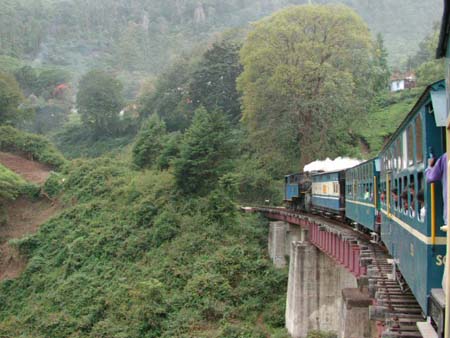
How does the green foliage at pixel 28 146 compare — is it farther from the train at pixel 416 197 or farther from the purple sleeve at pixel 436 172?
the purple sleeve at pixel 436 172

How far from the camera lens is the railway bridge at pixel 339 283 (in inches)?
363

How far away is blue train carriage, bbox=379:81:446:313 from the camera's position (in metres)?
6.57

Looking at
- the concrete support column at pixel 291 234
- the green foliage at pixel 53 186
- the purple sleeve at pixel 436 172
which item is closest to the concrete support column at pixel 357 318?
the purple sleeve at pixel 436 172

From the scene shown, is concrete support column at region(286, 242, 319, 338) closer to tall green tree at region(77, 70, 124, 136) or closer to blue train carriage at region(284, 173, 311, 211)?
blue train carriage at region(284, 173, 311, 211)

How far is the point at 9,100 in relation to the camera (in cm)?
5309

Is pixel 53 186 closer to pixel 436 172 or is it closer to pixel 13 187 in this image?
pixel 13 187

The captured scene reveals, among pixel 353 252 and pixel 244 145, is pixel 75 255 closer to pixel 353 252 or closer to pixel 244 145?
pixel 244 145

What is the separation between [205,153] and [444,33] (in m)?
27.6

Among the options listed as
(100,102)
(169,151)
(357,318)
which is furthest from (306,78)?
(100,102)

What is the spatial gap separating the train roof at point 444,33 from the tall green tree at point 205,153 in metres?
26.9

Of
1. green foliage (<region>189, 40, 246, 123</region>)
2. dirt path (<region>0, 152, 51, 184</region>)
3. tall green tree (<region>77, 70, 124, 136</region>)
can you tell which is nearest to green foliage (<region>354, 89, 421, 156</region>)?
green foliage (<region>189, 40, 246, 123</region>)

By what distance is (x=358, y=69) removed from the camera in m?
36.4

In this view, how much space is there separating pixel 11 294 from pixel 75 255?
4.05 metres

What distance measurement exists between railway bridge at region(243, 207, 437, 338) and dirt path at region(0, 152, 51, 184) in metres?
19.3
